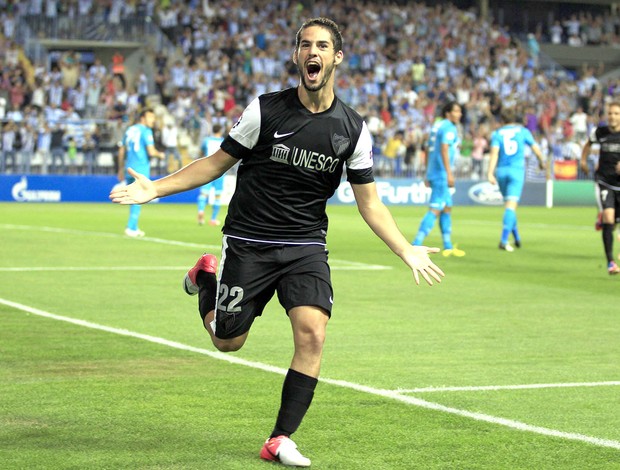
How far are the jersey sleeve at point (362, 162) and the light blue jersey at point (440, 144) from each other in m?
13.2

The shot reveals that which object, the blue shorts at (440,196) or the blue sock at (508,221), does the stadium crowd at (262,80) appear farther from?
the blue shorts at (440,196)

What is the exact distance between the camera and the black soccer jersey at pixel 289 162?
6.23 metres

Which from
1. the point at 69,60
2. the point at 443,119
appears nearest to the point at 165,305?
the point at 443,119

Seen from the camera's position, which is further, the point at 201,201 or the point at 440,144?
the point at 201,201

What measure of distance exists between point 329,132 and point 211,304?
135cm

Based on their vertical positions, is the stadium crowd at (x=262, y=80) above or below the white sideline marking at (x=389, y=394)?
above

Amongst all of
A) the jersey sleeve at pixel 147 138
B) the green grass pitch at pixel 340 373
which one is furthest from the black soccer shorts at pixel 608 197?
the jersey sleeve at pixel 147 138

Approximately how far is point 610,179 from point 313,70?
1184cm

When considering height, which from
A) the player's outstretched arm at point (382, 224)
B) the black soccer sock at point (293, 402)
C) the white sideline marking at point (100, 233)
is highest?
the player's outstretched arm at point (382, 224)

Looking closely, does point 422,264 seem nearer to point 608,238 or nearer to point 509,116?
point 608,238

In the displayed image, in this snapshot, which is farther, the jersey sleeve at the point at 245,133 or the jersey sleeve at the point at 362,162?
the jersey sleeve at the point at 362,162

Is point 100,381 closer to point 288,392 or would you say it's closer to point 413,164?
point 288,392

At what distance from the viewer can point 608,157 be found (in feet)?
56.7

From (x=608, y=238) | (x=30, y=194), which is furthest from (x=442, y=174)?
(x=30, y=194)
